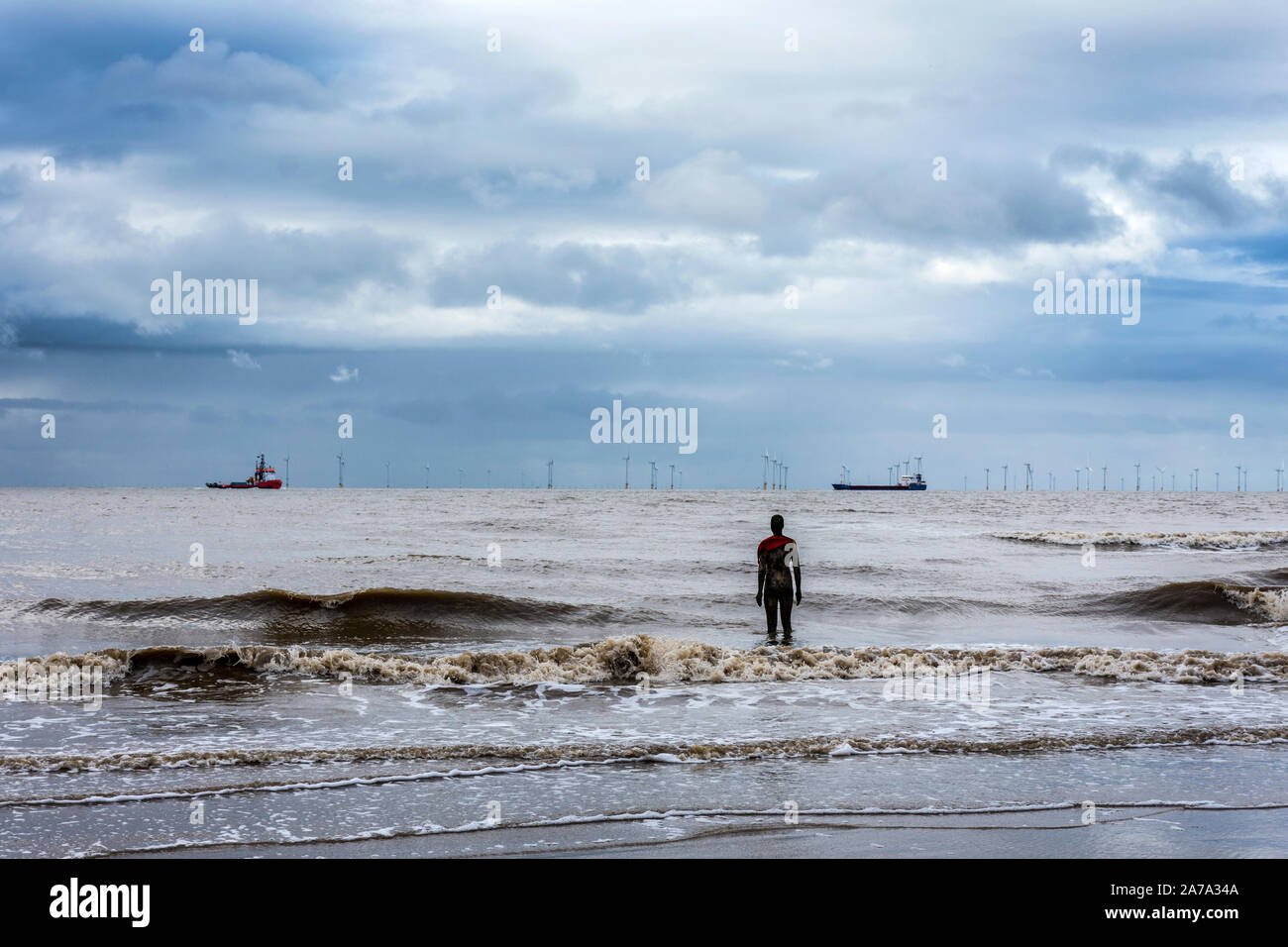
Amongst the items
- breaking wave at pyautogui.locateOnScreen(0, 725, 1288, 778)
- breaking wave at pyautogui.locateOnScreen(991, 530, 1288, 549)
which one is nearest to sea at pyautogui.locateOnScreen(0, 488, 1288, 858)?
breaking wave at pyautogui.locateOnScreen(0, 725, 1288, 778)

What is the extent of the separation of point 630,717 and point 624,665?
131 inches

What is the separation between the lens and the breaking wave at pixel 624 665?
49.4 ft

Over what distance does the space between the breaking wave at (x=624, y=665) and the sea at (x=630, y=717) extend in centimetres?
6

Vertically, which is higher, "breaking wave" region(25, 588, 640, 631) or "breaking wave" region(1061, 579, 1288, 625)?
"breaking wave" region(25, 588, 640, 631)

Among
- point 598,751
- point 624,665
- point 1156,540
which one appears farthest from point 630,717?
point 1156,540

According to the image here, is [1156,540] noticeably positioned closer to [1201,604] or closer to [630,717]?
[1201,604]

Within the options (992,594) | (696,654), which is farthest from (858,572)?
(696,654)

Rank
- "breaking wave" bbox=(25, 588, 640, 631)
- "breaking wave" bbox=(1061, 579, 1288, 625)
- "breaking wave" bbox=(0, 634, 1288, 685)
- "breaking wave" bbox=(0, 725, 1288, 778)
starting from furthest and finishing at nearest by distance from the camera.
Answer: "breaking wave" bbox=(1061, 579, 1288, 625) < "breaking wave" bbox=(25, 588, 640, 631) < "breaking wave" bbox=(0, 634, 1288, 685) < "breaking wave" bbox=(0, 725, 1288, 778)

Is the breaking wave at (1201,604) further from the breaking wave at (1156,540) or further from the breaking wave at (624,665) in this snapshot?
the breaking wave at (1156,540)

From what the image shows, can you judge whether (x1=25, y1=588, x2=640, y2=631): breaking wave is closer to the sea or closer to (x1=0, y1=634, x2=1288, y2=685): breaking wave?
the sea

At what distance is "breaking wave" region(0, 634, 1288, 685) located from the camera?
49.4 feet

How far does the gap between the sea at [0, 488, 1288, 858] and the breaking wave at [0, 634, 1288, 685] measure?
0.18ft

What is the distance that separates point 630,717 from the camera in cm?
1229
